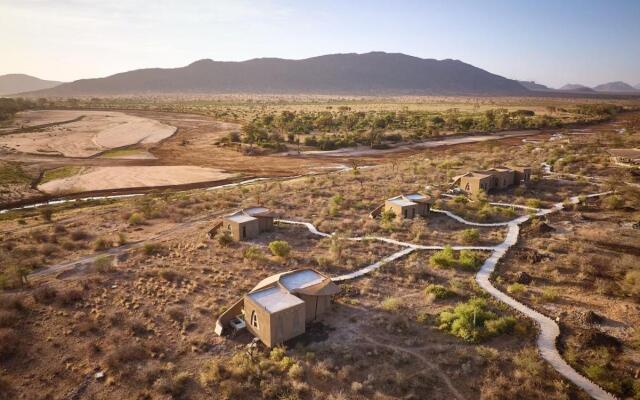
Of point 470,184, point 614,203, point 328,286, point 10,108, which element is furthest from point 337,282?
point 10,108

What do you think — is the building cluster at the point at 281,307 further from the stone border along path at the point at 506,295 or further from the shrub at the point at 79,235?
the shrub at the point at 79,235

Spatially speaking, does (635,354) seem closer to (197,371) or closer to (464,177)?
(197,371)

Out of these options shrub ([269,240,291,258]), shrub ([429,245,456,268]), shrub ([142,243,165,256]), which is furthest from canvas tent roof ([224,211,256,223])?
shrub ([429,245,456,268])

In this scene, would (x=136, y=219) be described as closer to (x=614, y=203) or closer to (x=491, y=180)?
(x=491, y=180)

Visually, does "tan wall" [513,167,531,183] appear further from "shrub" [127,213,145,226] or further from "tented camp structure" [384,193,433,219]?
"shrub" [127,213,145,226]

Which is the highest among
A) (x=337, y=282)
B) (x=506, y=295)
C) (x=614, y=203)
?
(x=614, y=203)

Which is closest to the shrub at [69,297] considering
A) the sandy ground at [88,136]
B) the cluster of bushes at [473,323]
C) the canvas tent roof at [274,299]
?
the canvas tent roof at [274,299]
